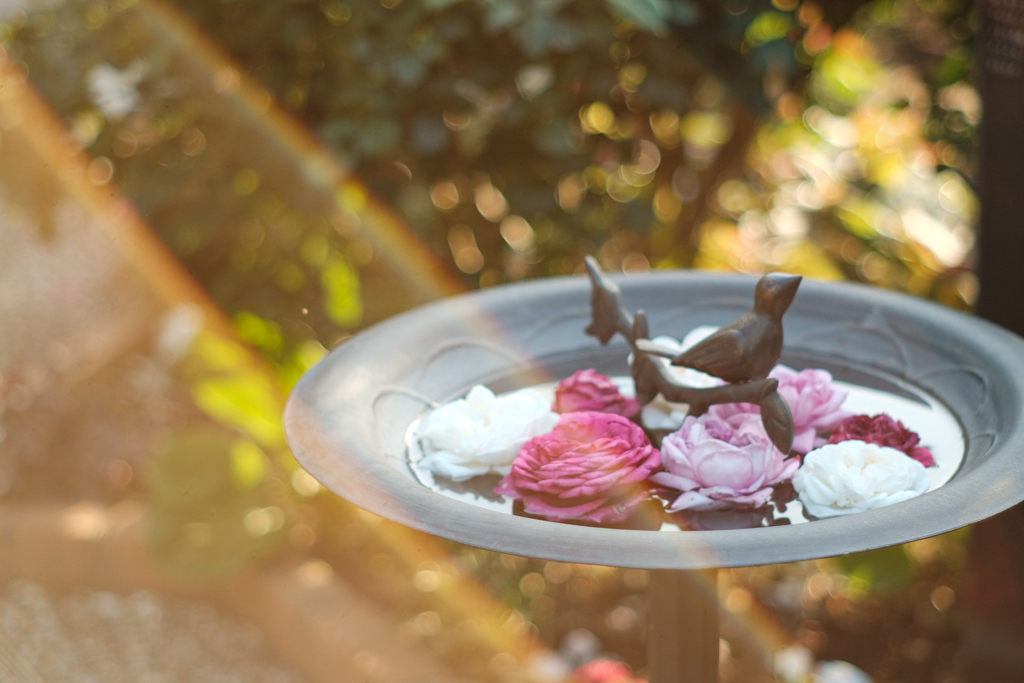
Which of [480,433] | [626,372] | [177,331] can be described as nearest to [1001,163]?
[626,372]

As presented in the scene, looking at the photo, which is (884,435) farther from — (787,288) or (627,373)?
(627,373)

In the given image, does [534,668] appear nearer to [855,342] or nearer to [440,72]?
[855,342]

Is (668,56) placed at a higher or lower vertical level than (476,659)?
higher

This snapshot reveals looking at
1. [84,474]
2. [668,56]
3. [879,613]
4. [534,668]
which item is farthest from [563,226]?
[84,474]

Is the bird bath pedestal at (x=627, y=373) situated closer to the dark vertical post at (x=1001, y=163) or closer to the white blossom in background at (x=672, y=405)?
the white blossom in background at (x=672, y=405)

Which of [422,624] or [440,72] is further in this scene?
[422,624]

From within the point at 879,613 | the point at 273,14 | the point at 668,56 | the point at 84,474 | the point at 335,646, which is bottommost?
the point at 879,613

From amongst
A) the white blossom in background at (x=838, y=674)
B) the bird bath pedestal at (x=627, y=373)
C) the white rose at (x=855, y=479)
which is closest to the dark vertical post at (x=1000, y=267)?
the white blossom in background at (x=838, y=674)
